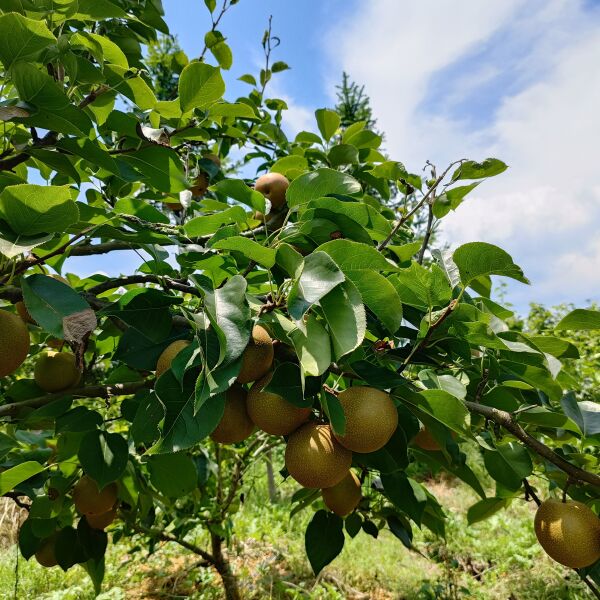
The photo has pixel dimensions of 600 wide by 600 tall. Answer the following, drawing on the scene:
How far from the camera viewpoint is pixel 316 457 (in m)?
0.89

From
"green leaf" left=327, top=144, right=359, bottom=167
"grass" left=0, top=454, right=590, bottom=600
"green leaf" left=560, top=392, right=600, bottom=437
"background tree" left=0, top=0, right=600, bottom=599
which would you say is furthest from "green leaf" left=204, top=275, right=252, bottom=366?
"grass" left=0, top=454, right=590, bottom=600

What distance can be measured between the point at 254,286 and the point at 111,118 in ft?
1.76

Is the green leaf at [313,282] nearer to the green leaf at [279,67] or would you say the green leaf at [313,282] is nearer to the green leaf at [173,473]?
the green leaf at [173,473]

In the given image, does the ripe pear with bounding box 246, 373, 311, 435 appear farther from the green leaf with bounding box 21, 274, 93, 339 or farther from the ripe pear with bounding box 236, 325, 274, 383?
the green leaf with bounding box 21, 274, 93, 339

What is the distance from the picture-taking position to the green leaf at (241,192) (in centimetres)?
104

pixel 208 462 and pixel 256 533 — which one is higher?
pixel 208 462

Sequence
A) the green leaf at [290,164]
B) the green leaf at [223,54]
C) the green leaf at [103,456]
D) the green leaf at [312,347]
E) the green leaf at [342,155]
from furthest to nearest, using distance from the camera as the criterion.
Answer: the green leaf at [223,54]
the green leaf at [342,155]
the green leaf at [290,164]
the green leaf at [103,456]
the green leaf at [312,347]

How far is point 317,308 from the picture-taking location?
0.79 m

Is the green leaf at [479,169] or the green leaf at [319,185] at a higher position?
the green leaf at [479,169]

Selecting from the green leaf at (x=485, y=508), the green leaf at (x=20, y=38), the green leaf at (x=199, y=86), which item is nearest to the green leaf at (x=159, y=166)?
the green leaf at (x=199, y=86)

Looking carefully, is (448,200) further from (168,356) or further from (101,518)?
(101,518)

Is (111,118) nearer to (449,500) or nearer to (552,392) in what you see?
(552,392)

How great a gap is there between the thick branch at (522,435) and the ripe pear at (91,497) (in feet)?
3.56

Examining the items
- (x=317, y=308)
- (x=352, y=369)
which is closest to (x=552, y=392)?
(x=352, y=369)
